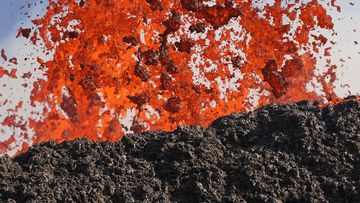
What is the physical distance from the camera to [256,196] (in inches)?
281

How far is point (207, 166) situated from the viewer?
7.50m

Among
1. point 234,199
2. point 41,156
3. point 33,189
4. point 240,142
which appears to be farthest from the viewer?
point 240,142

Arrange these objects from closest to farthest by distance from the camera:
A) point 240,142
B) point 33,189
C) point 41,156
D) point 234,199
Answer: point 33,189 < point 234,199 < point 41,156 < point 240,142

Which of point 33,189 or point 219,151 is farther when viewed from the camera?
point 219,151

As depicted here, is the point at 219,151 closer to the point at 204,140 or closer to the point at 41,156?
the point at 204,140

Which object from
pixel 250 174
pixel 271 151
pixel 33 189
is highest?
pixel 271 151

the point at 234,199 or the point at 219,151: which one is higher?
the point at 219,151

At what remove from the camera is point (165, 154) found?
778 cm

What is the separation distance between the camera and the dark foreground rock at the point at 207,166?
271 inches

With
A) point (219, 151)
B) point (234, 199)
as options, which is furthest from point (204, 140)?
point (234, 199)

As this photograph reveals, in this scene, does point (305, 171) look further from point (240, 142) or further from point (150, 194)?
point (150, 194)

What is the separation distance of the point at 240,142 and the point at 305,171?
110 cm

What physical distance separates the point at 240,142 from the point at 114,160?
6.16ft

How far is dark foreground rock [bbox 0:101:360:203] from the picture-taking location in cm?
689
